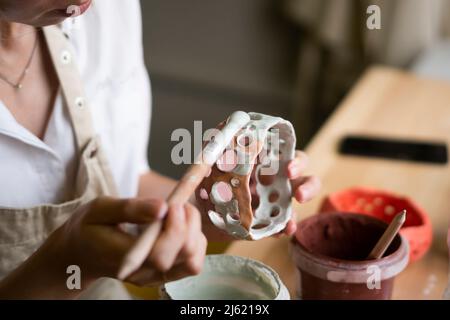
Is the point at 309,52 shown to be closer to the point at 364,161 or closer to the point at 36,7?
the point at 364,161

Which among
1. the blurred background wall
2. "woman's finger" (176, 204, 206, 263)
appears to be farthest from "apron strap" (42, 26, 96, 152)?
the blurred background wall

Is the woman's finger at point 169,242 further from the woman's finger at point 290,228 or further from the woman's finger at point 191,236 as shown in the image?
the woman's finger at point 290,228

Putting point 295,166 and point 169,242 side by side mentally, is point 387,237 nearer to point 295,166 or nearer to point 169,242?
point 295,166

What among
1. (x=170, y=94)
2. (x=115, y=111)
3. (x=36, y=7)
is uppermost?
(x=36, y=7)

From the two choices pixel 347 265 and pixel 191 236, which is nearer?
pixel 191 236

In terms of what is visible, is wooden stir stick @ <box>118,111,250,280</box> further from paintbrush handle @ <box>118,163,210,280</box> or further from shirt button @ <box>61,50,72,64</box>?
shirt button @ <box>61,50,72,64</box>

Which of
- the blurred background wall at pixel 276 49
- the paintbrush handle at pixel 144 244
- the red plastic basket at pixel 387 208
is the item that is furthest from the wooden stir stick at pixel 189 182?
the blurred background wall at pixel 276 49

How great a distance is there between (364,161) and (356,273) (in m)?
0.31

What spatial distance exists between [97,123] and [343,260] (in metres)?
0.26

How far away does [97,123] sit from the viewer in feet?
2.05

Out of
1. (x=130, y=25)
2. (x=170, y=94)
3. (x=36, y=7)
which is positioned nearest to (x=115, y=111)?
(x=130, y=25)

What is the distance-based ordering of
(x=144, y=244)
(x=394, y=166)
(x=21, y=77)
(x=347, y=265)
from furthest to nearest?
(x=394, y=166) → (x=21, y=77) → (x=347, y=265) → (x=144, y=244)

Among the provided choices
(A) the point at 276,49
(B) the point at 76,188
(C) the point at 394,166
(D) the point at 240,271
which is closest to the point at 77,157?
(B) the point at 76,188

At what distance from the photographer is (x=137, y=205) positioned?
13.8 inches
